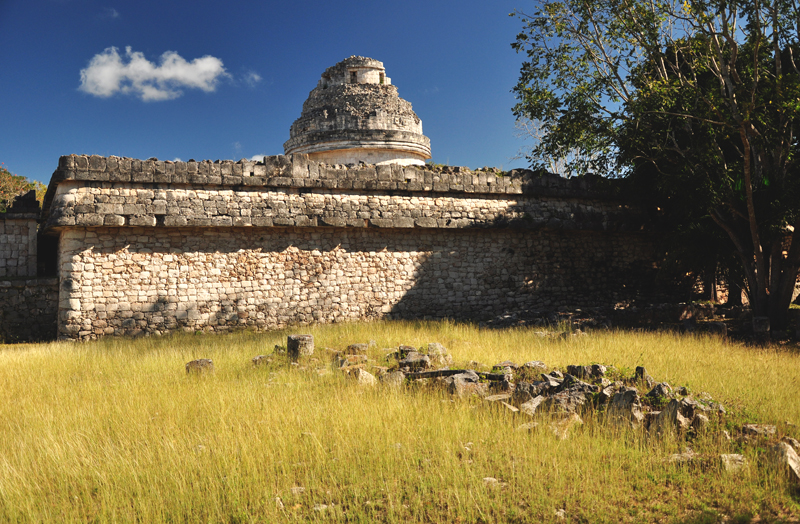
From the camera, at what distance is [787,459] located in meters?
3.81

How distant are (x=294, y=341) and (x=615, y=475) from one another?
16.5 feet

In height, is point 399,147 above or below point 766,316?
above

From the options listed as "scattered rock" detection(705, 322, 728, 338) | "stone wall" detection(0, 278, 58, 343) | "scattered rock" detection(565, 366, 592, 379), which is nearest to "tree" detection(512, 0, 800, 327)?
"scattered rock" detection(705, 322, 728, 338)

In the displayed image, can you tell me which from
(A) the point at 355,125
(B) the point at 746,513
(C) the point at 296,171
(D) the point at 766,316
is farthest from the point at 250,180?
(D) the point at 766,316

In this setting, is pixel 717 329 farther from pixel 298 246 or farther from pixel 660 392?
pixel 298 246

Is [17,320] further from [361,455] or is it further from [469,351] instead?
[361,455]

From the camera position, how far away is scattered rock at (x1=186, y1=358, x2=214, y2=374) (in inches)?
265

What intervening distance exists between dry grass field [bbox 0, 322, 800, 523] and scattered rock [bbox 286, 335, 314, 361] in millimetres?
1162

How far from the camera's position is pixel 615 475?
3805mm

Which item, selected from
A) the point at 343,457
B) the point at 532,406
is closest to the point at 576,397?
the point at 532,406

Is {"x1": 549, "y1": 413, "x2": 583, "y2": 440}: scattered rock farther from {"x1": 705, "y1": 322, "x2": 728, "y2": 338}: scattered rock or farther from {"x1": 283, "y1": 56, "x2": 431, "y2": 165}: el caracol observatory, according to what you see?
{"x1": 283, "y1": 56, "x2": 431, "y2": 165}: el caracol observatory

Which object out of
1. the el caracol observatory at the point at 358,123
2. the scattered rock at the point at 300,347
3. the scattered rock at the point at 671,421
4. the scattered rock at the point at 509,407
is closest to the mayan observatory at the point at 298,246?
the scattered rock at the point at 300,347

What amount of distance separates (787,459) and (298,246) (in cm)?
924

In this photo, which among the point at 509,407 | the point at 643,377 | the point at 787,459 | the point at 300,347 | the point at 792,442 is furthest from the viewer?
the point at 300,347
